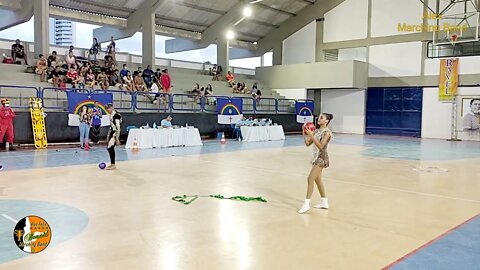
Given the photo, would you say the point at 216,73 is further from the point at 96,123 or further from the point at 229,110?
the point at 96,123

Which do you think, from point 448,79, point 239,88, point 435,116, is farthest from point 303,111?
point 448,79

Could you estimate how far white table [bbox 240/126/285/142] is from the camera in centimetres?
1980

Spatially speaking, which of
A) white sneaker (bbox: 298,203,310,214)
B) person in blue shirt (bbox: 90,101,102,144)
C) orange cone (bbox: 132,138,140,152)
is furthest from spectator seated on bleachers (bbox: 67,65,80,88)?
white sneaker (bbox: 298,203,310,214)

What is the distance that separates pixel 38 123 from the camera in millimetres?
14828

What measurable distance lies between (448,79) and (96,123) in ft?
64.1

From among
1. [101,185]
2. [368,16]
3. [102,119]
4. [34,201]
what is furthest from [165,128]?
[368,16]

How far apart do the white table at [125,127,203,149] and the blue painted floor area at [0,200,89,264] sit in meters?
8.71

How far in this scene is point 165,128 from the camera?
16188 millimetres

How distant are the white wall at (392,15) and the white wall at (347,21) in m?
0.73

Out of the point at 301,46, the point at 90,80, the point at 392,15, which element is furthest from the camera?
the point at 301,46

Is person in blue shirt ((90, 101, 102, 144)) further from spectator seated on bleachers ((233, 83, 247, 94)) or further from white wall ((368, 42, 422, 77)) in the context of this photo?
white wall ((368, 42, 422, 77))

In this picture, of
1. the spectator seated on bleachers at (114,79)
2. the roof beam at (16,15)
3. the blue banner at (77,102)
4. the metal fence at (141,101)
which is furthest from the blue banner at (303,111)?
the roof beam at (16,15)

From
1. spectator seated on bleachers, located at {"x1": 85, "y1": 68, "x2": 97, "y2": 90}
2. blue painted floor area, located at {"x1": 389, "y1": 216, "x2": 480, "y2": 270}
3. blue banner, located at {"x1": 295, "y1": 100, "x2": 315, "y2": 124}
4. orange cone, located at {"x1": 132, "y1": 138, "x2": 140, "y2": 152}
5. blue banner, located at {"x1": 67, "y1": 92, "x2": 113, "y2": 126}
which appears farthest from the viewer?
blue banner, located at {"x1": 295, "y1": 100, "x2": 315, "y2": 124}

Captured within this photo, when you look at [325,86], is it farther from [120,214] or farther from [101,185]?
[120,214]
